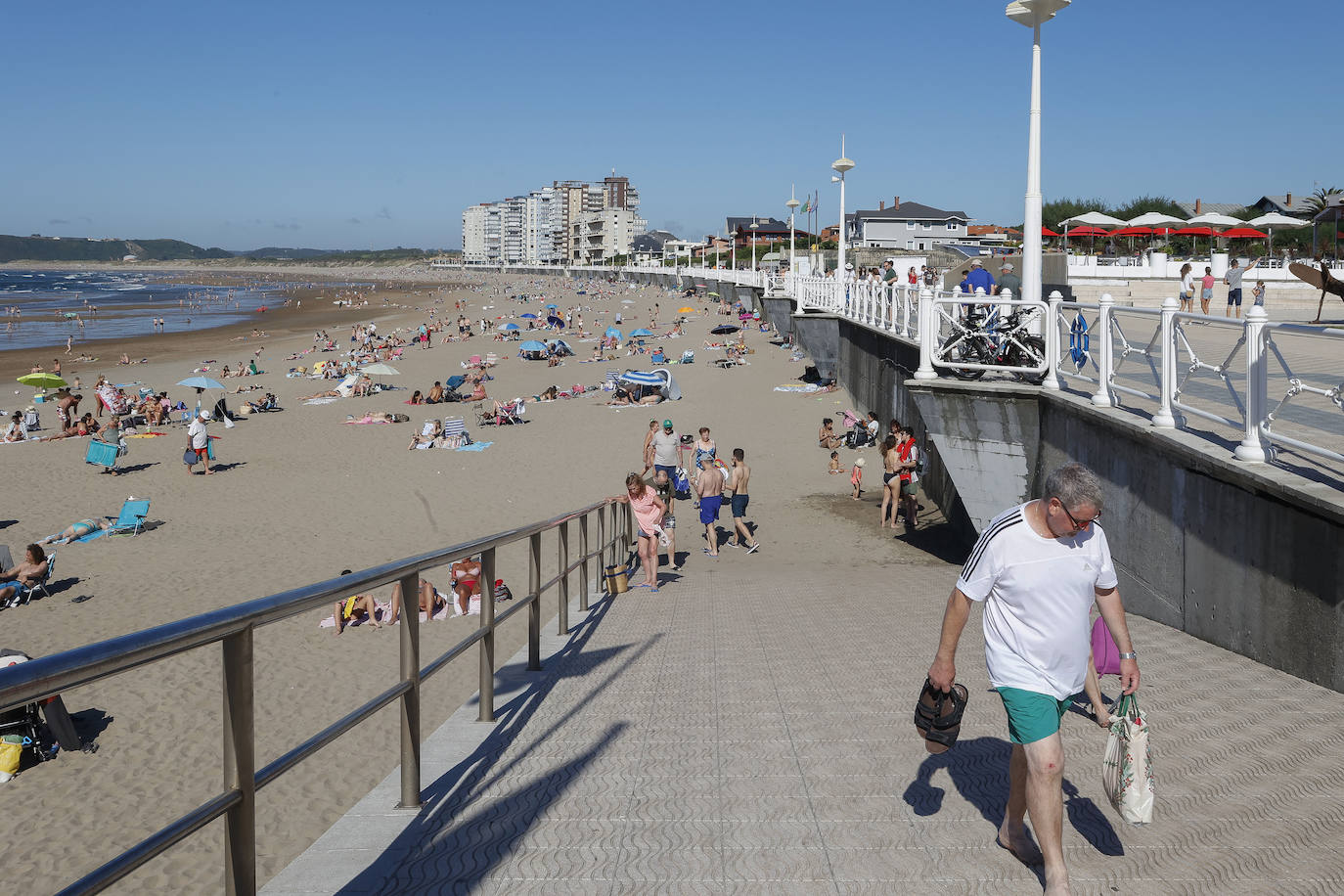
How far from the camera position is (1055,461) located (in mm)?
9773

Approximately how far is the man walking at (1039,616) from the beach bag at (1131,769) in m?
0.12

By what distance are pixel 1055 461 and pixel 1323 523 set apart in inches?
185

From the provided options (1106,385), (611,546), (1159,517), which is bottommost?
(611,546)

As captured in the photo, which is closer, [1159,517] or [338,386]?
[1159,517]

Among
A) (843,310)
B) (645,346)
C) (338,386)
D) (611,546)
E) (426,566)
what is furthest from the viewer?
(645,346)

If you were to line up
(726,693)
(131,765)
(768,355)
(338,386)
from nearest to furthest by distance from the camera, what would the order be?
(726,693)
(131,765)
(338,386)
(768,355)

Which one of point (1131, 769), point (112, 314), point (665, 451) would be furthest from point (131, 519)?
point (112, 314)

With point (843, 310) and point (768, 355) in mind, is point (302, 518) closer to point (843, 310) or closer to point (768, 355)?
point (843, 310)

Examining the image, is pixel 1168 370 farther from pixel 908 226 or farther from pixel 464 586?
pixel 908 226

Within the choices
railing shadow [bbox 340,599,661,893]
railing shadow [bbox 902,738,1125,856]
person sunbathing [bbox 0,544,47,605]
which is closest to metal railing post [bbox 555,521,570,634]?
railing shadow [bbox 340,599,661,893]

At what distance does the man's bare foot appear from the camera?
330cm

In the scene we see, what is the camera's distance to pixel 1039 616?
3.26 meters

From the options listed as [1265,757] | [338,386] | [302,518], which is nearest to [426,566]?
[1265,757]

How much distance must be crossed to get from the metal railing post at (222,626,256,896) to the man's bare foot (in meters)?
2.26
